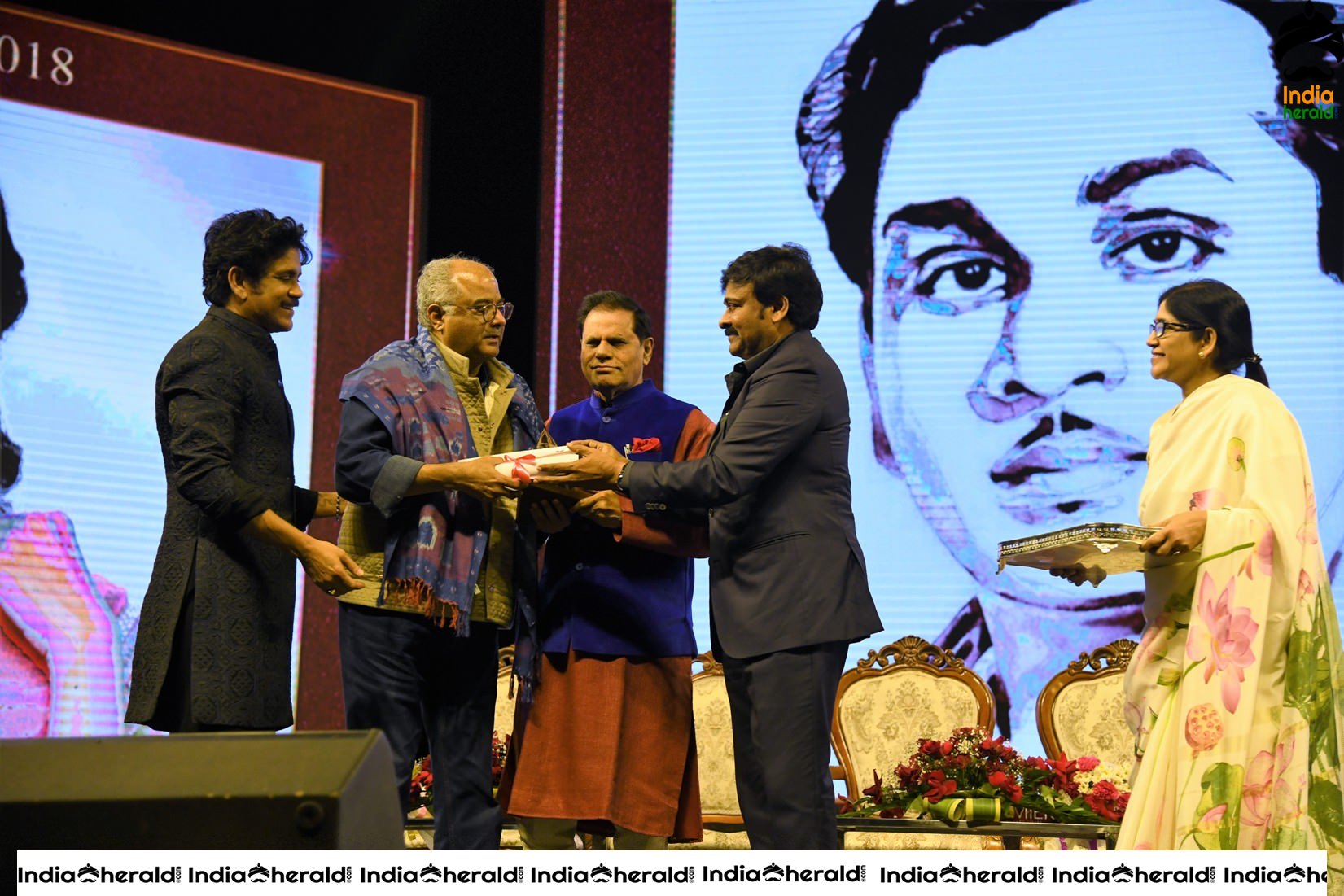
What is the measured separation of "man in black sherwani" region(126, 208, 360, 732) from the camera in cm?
244

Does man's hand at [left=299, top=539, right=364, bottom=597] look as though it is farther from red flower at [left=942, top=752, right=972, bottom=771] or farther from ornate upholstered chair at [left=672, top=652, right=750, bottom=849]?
ornate upholstered chair at [left=672, top=652, right=750, bottom=849]

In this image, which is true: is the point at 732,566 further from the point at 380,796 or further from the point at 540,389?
the point at 540,389

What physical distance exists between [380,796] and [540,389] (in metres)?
3.65

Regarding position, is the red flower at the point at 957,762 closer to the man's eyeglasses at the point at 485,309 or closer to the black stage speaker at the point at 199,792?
the man's eyeglasses at the point at 485,309

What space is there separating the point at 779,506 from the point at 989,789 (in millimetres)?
1008

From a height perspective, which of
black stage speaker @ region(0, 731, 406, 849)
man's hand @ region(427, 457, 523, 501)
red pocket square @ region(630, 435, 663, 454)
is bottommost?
black stage speaker @ region(0, 731, 406, 849)

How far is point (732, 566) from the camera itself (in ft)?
9.27

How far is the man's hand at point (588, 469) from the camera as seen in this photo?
2.77 m

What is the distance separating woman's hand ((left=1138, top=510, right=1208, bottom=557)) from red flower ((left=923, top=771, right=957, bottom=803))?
0.92 meters

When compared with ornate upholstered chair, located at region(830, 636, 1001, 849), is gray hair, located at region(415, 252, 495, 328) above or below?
above

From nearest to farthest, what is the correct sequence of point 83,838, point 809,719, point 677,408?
point 83,838 < point 809,719 < point 677,408

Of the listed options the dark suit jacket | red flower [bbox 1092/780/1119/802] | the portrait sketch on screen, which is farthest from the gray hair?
the portrait sketch on screen

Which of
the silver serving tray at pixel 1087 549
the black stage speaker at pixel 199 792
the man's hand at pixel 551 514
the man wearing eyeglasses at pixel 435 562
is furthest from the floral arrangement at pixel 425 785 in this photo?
the black stage speaker at pixel 199 792

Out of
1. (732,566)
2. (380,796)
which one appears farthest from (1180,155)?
(380,796)
